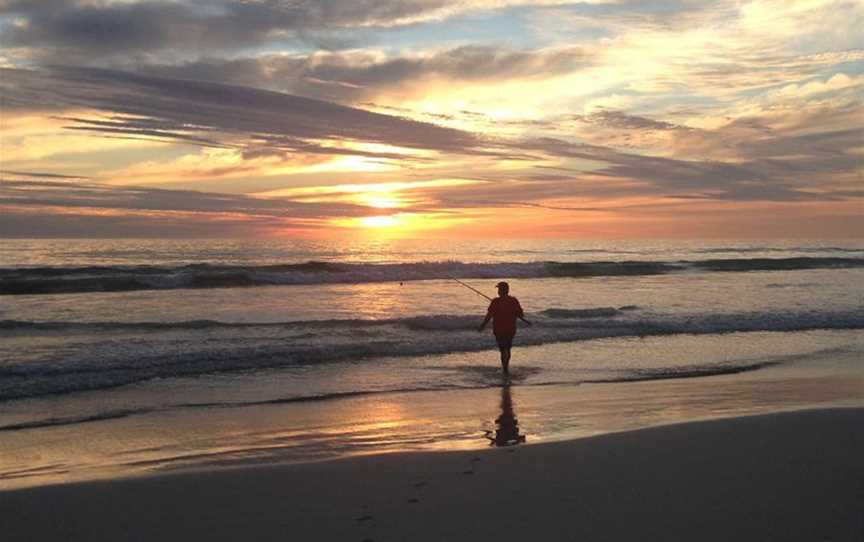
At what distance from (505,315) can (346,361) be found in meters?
3.50

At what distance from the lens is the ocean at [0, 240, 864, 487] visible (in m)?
8.03

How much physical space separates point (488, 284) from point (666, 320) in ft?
50.2

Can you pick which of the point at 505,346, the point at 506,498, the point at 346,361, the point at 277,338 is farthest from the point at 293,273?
the point at 506,498

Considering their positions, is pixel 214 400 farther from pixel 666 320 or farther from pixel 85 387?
pixel 666 320

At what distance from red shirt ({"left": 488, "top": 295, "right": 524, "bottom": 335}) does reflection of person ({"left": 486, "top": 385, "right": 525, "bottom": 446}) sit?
2186mm

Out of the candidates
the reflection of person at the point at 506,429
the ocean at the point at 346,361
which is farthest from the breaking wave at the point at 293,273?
the reflection of person at the point at 506,429

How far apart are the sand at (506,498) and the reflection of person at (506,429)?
0.44m

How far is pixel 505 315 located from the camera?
11930mm

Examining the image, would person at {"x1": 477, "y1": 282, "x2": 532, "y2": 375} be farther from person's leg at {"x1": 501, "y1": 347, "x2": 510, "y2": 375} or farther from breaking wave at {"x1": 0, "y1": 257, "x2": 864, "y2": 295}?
breaking wave at {"x1": 0, "y1": 257, "x2": 864, "y2": 295}

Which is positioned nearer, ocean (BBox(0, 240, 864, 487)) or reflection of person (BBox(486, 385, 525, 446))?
reflection of person (BBox(486, 385, 525, 446))

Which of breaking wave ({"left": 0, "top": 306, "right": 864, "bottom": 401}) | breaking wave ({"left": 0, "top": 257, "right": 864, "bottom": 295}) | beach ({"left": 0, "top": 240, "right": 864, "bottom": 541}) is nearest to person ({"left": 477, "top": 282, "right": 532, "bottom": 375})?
beach ({"left": 0, "top": 240, "right": 864, "bottom": 541})

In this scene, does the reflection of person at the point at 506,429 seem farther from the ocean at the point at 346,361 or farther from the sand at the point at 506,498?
the sand at the point at 506,498

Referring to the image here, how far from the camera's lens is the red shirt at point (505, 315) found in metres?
11.9

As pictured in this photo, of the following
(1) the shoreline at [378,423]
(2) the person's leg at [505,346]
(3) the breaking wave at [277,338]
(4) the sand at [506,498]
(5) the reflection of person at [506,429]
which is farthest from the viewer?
(3) the breaking wave at [277,338]
